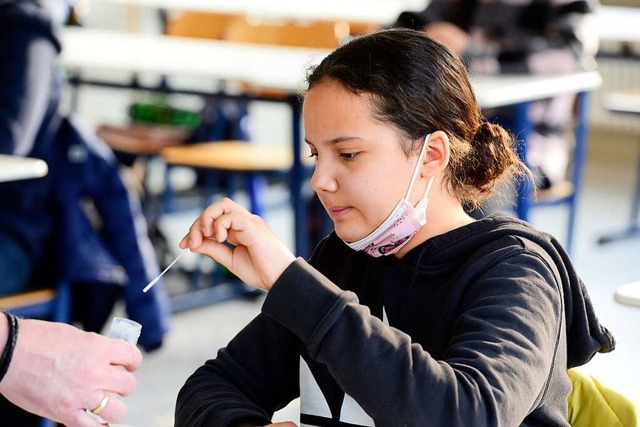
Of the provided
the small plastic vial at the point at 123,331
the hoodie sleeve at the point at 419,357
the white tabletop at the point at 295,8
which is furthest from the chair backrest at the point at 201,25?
the hoodie sleeve at the point at 419,357

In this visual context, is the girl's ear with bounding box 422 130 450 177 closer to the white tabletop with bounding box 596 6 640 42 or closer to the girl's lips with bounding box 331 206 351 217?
the girl's lips with bounding box 331 206 351 217

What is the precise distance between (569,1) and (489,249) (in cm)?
331

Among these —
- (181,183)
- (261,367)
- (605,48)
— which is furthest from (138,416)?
(605,48)

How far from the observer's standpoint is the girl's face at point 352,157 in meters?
1.26

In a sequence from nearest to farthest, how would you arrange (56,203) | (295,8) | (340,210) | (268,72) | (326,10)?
(340,210) < (56,203) < (268,72) < (326,10) < (295,8)

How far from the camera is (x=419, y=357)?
3.48 feet

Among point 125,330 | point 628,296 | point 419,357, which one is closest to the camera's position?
point 419,357

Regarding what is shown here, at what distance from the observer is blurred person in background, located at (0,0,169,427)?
2486 mm

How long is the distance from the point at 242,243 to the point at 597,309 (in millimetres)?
3226

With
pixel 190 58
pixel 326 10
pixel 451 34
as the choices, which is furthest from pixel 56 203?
pixel 326 10

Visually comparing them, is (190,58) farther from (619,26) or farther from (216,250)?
(216,250)

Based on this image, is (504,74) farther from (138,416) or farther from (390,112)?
(390,112)

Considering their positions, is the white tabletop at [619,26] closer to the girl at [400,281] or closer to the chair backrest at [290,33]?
the chair backrest at [290,33]

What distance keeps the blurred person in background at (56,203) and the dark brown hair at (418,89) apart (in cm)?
130
